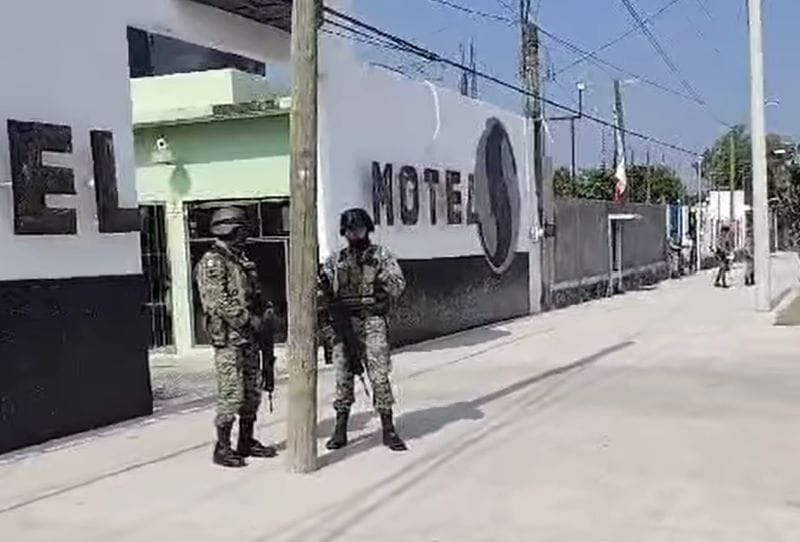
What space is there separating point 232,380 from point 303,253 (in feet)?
3.38

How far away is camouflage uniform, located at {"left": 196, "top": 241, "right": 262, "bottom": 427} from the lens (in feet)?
26.5

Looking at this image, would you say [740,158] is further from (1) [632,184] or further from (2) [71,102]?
(2) [71,102]

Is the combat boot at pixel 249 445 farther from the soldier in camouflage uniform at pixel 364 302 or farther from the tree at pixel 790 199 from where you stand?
the tree at pixel 790 199

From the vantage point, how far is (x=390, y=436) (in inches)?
348

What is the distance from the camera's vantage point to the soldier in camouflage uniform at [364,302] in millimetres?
8688

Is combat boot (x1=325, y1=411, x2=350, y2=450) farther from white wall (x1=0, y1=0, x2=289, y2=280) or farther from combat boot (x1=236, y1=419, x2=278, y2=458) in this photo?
white wall (x1=0, y1=0, x2=289, y2=280)

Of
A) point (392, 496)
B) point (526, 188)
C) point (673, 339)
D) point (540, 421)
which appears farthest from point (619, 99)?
point (392, 496)

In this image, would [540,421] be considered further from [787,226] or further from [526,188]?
[787,226]

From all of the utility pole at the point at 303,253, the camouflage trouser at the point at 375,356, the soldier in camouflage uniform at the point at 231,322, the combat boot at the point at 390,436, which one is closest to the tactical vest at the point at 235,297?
the soldier in camouflage uniform at the point at 231,322

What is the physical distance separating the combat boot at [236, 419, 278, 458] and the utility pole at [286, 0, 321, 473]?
537mm

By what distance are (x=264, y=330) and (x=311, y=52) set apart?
6.55 ft

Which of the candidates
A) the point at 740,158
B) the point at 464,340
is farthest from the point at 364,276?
the point at 740,158

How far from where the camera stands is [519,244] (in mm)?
23594

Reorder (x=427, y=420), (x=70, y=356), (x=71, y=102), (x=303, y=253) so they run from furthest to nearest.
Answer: (x=427, y=420)
(x=71, y=102)
(x=70, y=356)
(x=303, y=253)
